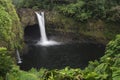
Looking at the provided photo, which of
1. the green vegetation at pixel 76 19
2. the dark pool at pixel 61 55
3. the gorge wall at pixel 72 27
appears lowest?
the dark pool at pixel 61 55

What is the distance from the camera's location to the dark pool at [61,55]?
27.8 metres

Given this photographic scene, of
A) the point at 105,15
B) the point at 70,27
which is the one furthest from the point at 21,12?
the point at 105,15

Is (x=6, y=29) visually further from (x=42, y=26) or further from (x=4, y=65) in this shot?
(x=4, y=65)

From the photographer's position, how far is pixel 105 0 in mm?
34406

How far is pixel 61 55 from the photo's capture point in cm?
3011

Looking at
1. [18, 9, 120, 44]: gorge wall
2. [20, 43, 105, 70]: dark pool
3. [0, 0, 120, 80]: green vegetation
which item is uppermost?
[0, 0, 120, 80]: green vegetation

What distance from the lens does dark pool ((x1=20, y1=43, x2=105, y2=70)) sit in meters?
27.8

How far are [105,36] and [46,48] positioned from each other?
6299 millimetres

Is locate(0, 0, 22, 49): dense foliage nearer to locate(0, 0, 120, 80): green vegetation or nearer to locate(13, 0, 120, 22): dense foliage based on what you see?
locate(0, 0, 120, 80): green vegetation

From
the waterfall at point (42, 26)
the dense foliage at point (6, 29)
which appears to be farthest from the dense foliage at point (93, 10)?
the dense foliage at point (6, 29)

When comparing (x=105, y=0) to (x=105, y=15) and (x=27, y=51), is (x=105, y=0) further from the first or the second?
(x=27, y=51)

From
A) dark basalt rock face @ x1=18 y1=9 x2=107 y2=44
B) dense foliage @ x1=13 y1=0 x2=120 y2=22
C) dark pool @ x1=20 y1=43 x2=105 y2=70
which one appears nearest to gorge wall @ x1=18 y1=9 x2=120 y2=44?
dark basalt rock face @ x1=18 y1=9 x2=107 y2=44

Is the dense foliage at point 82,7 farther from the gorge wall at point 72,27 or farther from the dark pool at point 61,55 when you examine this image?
the dark pool at point 61,55

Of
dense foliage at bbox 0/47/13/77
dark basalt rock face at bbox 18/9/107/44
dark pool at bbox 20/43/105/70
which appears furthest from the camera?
dark basalt rock face at bbox 18/9/107/44
